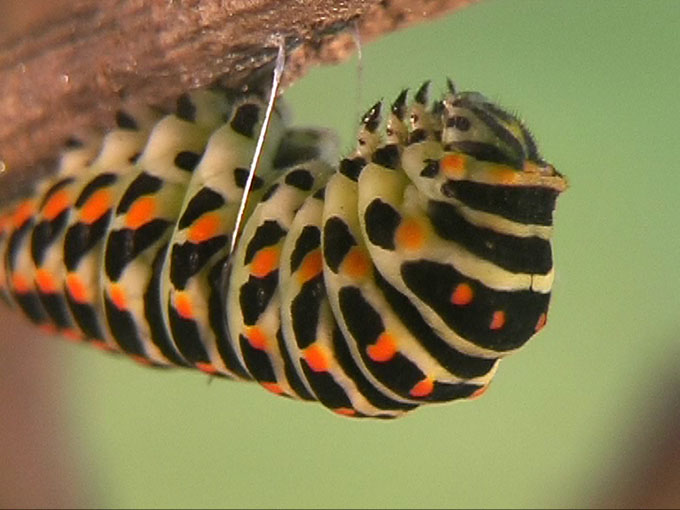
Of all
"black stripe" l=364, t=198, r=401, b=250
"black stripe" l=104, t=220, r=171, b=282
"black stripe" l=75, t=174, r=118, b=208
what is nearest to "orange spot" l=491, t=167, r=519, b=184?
"black stripe" l=364, t=198, r=401, b=250

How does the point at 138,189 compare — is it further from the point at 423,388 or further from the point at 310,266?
the point at 423,388

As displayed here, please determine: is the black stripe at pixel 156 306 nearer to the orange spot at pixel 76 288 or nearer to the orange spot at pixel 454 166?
the orange spot at pixel 76 288

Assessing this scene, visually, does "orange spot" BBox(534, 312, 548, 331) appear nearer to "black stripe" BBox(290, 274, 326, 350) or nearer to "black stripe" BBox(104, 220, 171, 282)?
"black stripe" BBox(290, 274, 326, 350)

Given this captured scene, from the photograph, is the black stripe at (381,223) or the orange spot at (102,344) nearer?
the black stripe at (381,223)

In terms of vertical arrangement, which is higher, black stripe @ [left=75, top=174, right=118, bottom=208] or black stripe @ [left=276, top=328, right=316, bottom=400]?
black stripe @ [left=75, top=174, right=118, bottom=208]

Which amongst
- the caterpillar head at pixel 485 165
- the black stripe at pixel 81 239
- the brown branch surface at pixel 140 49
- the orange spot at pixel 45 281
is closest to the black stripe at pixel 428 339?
the caterpillar head at pixel 485 165

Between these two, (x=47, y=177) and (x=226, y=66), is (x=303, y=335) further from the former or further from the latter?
(x=47, y=177)
